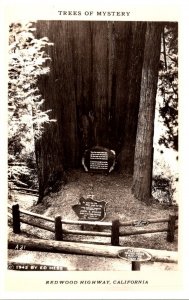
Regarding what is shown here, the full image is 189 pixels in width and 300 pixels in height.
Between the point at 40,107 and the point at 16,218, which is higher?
the point at 40,107

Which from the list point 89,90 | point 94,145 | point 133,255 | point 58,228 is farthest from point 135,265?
point 89,90

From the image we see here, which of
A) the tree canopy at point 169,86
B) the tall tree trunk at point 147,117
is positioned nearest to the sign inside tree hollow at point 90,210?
the tall tree trunk at point 147,117

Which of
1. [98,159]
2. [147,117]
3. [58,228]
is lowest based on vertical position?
[58,228]

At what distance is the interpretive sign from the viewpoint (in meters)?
1.24

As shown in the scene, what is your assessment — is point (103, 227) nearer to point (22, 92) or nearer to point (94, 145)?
point (94, 145)

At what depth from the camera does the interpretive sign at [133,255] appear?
124 cm

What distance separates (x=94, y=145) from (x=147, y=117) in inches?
7.2

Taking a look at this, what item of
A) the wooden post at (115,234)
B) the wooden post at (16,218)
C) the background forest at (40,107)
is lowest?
the wooden post at (115,234)

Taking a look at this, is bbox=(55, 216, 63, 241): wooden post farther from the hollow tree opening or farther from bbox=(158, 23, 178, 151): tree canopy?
bbox=(158, 23, 178, 151): tree canopy

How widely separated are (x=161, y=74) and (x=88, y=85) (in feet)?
0.73

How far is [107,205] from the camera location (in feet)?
4.15

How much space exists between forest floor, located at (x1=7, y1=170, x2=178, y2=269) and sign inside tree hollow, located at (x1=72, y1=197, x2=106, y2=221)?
12 millimetres

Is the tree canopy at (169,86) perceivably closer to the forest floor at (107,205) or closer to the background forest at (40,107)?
the background forest at (40,107)

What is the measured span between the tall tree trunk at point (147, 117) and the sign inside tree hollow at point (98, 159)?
8 centimetres
